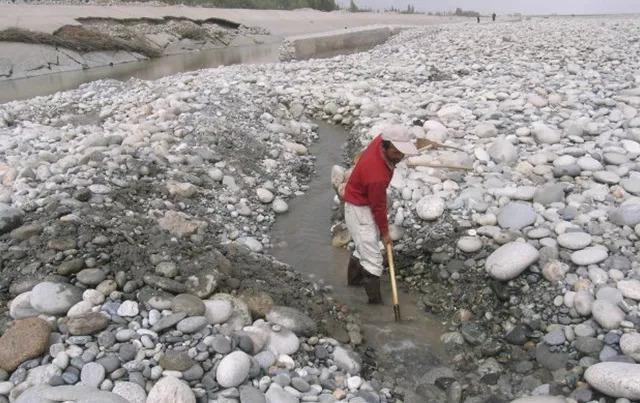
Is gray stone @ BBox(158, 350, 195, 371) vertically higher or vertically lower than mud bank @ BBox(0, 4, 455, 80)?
lower

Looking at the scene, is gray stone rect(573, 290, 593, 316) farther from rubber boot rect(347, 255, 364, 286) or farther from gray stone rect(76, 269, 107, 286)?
gray stone rect(76, 269, 107, 286)

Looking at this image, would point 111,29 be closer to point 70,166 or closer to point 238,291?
point 70,166

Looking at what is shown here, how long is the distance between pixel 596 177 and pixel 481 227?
4.59 feet

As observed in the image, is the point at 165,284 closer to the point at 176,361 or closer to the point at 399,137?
the point at 176,361

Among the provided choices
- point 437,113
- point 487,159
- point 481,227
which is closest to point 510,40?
point 437,113

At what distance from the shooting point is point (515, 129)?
6773 millimetres

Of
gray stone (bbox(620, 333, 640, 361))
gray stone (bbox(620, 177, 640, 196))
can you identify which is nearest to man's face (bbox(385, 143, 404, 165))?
gray stone (bbox(620, 333, 640, 361))

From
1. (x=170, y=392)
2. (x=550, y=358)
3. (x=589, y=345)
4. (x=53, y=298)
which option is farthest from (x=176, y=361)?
(x=589, y=345)

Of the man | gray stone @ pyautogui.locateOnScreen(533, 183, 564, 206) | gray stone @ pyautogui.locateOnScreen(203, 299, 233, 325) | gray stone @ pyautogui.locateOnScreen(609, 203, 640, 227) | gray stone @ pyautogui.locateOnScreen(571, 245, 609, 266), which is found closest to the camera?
gray stone @ pyautogui.locateOnScreen(203, 299, 233, 325)

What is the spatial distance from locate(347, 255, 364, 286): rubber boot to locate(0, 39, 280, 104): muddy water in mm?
14262

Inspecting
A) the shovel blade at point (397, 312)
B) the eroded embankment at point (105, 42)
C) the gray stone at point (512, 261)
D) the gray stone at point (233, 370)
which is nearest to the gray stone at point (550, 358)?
the gray stone at point (512, 261)

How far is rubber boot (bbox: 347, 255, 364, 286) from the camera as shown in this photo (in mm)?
4766

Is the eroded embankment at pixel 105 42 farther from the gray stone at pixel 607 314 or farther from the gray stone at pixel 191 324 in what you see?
the gray stone at pixel 607 314

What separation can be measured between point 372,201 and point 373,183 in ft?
0.59
